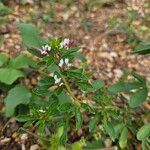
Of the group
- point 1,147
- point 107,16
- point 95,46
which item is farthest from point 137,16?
point 1,147

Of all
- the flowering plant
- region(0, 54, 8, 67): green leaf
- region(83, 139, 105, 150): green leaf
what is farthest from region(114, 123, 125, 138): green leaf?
region(0, 54, 8, 67): green leaf

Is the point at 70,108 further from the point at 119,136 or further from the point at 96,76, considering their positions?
the point at 96,76

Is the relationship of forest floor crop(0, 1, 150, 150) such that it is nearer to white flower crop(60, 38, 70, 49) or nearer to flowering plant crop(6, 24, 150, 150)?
flowering plant crop(6, 24, 150, 150)

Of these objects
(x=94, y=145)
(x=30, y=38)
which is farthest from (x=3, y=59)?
(x=94, y=145)

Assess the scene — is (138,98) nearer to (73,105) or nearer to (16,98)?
(73,105)

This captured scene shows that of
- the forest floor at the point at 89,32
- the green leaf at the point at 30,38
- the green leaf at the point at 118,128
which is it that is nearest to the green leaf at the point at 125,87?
the green leaf at the point at 118,128

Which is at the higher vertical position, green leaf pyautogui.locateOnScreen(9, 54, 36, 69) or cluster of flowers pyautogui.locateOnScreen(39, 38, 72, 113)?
cluster of flowers pyautogui.locateOnScreen(39, 38, 72, 113)
